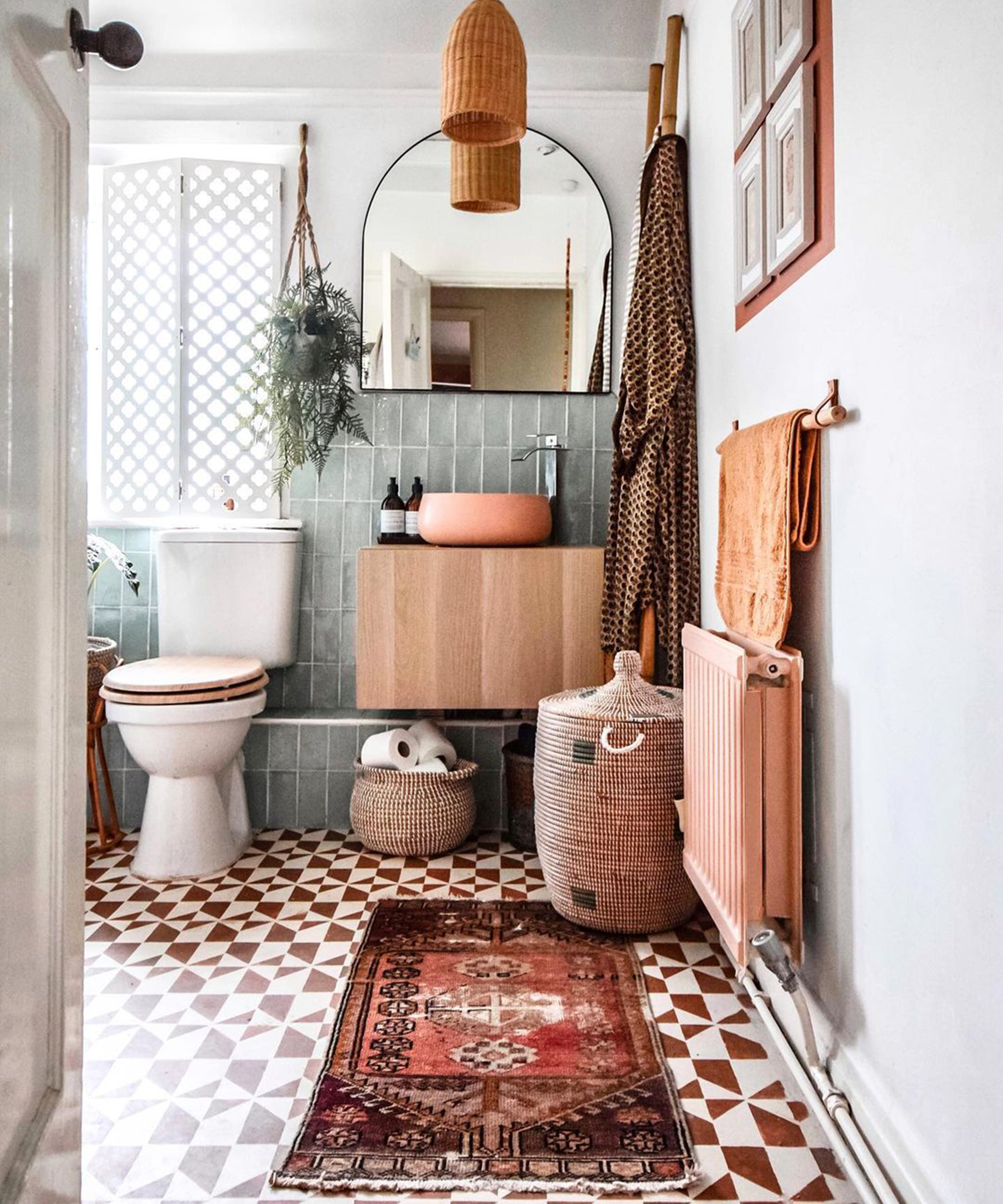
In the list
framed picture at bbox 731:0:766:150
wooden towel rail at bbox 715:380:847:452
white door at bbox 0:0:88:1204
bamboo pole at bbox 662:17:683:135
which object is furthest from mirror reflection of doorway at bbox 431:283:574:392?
white door at bbox 0:0:88:1204

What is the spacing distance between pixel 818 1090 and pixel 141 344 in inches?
109

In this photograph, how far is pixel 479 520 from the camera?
2637mm

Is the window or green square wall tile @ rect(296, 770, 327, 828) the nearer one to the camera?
green square wall tile @ rect(296, 770, 327, 828)

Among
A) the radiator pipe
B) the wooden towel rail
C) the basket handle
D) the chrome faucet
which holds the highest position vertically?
the chrome faucet

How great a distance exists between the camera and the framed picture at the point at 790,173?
1.53 meters

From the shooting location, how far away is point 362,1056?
1644mm

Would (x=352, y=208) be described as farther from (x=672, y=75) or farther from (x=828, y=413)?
(x=828, y=413)

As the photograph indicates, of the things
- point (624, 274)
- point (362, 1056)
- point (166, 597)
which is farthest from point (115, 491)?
point (362, 1056)

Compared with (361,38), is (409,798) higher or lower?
lower

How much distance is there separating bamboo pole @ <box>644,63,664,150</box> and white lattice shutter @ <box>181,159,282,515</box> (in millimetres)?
1174

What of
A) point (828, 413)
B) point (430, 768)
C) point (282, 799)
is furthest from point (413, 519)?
point (828, 413)

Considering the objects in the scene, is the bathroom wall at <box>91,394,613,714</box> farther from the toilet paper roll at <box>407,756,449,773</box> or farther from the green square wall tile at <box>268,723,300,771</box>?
the toilet paper roll at <box>407,756,449,773</box>

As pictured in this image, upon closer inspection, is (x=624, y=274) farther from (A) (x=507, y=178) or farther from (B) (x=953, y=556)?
(B) (x=953, y=556)

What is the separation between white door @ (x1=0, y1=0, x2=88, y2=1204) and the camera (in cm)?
69
